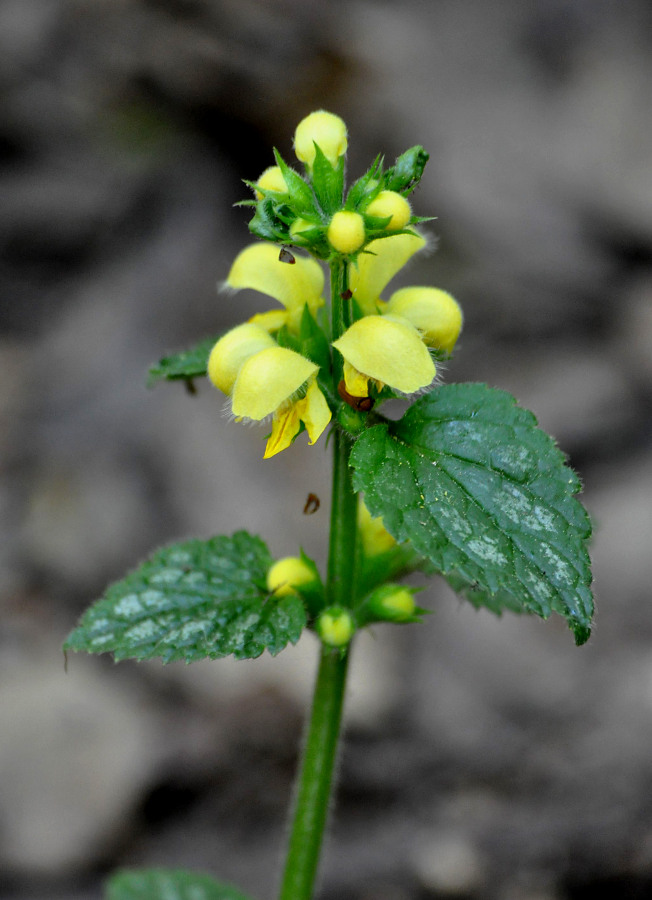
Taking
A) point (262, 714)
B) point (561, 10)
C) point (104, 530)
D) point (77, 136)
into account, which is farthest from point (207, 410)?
point (561, 10)

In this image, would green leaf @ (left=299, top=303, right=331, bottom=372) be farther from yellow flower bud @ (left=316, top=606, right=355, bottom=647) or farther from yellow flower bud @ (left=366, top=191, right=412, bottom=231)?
yellow flower bud @ (left=316, top=606, right=355, bottom=647)

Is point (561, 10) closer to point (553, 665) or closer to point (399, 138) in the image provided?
point (399, 138)

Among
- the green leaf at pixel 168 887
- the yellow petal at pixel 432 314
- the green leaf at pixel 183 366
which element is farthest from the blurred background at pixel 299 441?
the yellow petal at pixel 432 314

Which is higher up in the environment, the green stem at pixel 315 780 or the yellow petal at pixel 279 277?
the yellow petal at pixel 279 277

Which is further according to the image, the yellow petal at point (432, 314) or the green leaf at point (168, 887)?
the green leaf at point (168, 887)

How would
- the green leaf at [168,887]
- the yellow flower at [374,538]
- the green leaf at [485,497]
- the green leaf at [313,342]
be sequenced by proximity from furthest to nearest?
the green leaf at [168,887], the yellow flower at [374,538], the green leaf at [313,342], the green leaf at [485,497]

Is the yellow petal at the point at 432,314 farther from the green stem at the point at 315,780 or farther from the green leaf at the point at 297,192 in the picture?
the green stem at the point at 315,780

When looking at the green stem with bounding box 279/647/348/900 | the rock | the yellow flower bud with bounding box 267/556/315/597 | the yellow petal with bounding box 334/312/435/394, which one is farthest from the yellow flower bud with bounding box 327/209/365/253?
the rock

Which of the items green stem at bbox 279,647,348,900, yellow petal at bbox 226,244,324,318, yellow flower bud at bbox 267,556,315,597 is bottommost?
green stem at bbox 279,647,348,900
